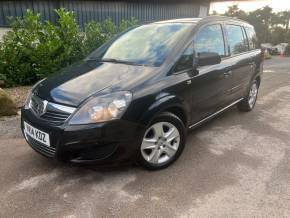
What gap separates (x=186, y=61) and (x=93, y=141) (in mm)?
1462

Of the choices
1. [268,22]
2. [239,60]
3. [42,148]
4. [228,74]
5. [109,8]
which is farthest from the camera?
[268,22]

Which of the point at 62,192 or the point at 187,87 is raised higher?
the point at 187,87

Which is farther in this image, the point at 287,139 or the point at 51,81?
the point at 287,139

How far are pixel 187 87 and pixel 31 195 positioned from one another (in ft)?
6.60

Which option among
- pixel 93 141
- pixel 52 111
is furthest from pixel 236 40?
pixel 52 111

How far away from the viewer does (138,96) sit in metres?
2.66

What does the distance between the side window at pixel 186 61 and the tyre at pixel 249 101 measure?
7.32ft

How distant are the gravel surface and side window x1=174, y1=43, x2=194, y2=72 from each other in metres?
1.12

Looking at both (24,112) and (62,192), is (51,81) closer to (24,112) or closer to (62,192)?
(24,112)

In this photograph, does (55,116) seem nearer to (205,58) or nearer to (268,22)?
Result: (205,58)

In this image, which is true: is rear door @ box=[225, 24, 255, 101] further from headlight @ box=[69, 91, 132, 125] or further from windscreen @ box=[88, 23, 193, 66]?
Result: headlight @ box=[69, 91, 132, 125]

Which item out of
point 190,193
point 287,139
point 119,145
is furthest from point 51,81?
point 287,139

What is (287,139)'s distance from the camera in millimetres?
3980

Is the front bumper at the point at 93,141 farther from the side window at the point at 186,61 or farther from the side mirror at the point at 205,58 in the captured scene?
the side mirror at the point at 205,58
